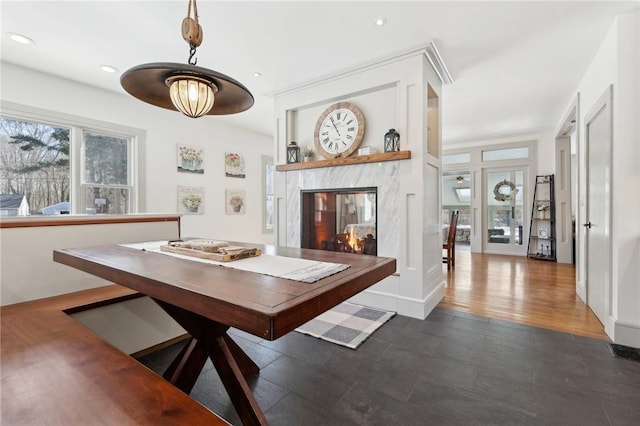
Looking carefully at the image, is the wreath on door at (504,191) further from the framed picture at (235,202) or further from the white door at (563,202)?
the framed picture at (235,202)

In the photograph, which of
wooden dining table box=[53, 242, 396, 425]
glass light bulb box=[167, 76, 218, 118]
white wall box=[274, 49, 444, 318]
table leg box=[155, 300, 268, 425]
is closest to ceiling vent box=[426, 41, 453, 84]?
white wall box=[274, 49, 444, 318]

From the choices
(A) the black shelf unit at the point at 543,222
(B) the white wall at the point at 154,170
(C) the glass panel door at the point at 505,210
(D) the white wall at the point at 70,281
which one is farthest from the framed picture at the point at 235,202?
(A) the black shelf unit at the point at 543,222

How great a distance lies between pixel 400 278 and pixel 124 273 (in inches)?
99.0

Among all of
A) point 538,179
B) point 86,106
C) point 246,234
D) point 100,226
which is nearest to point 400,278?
point 100,226

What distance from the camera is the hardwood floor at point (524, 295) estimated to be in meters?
2.73

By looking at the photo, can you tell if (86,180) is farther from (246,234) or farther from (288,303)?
(288,303)

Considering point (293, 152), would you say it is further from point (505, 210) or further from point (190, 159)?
point (505, 210)

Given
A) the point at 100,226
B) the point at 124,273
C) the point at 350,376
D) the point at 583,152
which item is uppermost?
the point at 583,152

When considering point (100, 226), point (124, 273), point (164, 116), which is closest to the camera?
point (124, 273)

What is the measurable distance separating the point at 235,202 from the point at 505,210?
6.15 metres

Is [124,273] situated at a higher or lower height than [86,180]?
lower

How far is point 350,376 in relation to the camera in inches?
73.1

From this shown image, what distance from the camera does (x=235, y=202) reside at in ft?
18.5

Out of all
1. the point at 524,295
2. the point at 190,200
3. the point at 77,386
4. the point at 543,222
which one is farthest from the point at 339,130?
the point at 543,222
